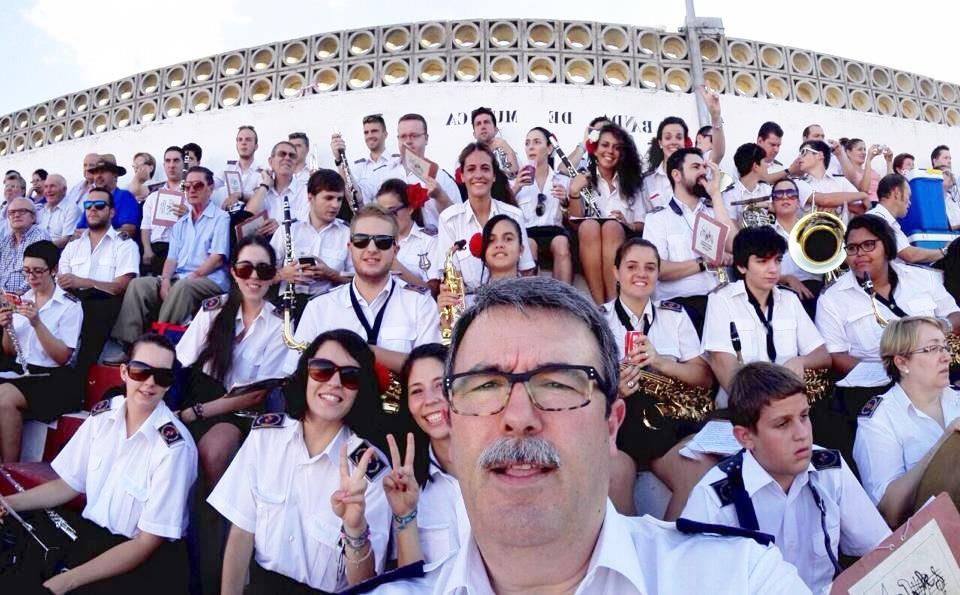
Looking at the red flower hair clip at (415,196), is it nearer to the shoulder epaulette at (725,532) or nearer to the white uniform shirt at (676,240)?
the white uniform shirt at (676,240)

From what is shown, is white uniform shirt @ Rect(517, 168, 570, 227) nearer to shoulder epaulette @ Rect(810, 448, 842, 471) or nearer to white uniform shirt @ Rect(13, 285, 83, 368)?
shoulder epaulette @ Rect(810, 448, 842, 471)

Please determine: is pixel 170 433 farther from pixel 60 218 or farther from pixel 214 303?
pixel 60 218

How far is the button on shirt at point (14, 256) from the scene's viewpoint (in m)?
6.21

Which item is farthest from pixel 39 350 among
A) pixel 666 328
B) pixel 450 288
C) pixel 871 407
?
pixel 871 407

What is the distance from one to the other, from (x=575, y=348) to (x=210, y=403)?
2951 millimetres

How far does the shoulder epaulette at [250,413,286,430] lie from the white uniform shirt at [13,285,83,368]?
101 inches

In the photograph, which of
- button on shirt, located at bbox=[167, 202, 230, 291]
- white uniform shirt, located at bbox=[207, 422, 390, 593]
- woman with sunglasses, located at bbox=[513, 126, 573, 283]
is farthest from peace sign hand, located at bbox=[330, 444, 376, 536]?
button on shirt, located at bbox=[167, 202, 230, 291]

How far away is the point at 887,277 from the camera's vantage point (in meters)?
4.52

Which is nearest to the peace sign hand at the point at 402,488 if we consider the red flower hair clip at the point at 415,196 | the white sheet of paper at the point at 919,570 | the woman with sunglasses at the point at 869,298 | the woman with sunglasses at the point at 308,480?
the woman with sunglasses at the point at 308,480

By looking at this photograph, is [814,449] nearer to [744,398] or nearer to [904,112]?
[744,398]

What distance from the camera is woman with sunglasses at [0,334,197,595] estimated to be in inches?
119

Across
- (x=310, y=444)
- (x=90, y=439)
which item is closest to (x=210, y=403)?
(x=90, y=439)

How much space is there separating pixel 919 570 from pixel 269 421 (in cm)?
236

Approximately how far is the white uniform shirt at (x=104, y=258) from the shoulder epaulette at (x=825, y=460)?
5079mm
